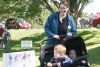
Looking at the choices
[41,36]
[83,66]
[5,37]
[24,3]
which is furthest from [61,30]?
[41,36]

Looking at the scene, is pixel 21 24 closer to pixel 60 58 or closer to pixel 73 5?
pixel 73 5

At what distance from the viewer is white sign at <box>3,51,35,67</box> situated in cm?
960

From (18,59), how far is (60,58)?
5.37ft

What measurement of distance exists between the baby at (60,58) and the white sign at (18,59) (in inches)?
56.0

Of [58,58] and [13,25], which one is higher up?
[58,58]

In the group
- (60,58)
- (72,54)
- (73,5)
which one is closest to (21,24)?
(73,5)

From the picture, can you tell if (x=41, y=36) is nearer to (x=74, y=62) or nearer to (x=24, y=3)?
(x=24, y=3)

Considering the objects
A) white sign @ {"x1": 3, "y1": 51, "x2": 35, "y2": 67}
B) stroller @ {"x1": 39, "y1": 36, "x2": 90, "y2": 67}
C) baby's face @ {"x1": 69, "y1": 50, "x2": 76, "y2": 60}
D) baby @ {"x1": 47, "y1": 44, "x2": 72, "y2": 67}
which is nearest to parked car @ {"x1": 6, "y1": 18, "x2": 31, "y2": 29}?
white sign @ {"x1": 3, "y1": 51, "x2": 35, "y2": 67}

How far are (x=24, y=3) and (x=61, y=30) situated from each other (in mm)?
17737

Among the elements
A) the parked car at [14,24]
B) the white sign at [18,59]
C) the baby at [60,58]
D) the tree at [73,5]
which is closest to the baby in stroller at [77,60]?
the baby at [60,58]

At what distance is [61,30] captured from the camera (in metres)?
9.59

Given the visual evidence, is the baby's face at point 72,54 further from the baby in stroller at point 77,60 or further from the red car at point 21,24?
the red car at point 21,24

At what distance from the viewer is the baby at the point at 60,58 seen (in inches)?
329

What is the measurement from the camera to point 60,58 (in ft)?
27.6
